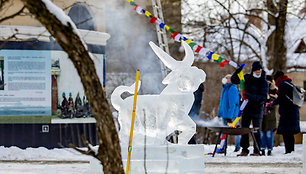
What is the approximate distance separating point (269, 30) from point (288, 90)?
713cm

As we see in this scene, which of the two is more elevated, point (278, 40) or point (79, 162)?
point (278, 40)

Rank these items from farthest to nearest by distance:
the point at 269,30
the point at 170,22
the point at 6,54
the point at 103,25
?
the point at 170,22
the point at 269,30
the point at 103,25
the point at 6,54

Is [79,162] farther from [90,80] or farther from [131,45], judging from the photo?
[131,45]

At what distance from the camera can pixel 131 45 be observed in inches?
884

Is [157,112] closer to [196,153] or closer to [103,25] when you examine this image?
[196,153]

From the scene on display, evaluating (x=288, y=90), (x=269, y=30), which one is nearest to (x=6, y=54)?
(x=288, y=90)

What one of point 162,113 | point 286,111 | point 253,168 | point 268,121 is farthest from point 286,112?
point 162,113

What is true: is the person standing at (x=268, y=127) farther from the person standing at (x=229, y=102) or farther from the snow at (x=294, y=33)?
the snow at (x=294, y=33)

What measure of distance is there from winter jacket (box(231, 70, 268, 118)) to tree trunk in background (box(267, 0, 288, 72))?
6928mm

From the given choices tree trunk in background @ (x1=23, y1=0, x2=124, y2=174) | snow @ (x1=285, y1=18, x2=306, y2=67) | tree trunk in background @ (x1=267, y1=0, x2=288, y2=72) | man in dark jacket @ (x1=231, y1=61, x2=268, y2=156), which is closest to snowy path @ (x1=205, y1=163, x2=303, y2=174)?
man in dark jacket @ (x1=231, y1=61, x2=268, y2=156)

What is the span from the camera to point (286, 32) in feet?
66.5

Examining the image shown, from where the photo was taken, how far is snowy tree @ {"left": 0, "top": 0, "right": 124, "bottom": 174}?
216 inches

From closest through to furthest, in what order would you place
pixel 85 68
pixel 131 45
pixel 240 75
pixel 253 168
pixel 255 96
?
pixel 85 68
pixel 253 168
pixel 255 96
pixel 240 75
pixel 131 45

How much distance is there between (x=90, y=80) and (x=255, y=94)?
7.83 meters
